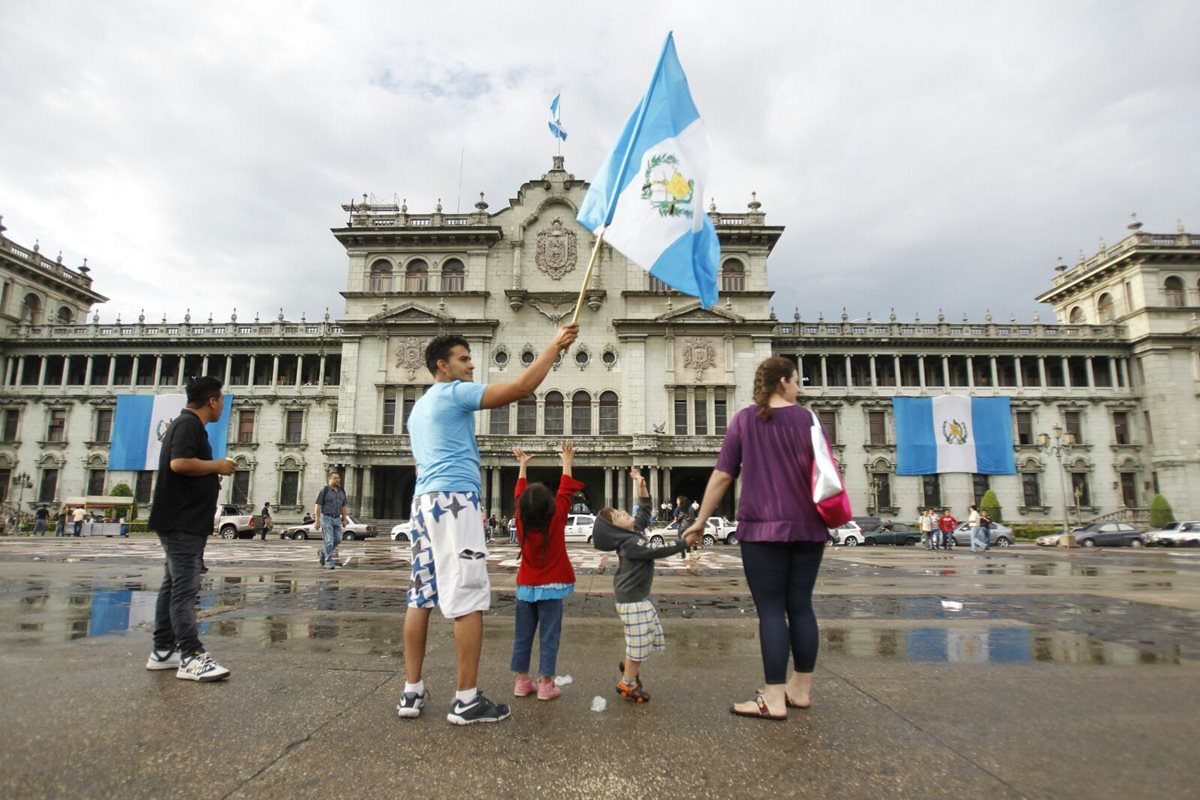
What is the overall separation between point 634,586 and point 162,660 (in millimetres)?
3024

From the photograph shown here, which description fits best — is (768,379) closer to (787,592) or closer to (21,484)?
(787,592)

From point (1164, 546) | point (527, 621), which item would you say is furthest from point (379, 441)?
point (1164, 546)

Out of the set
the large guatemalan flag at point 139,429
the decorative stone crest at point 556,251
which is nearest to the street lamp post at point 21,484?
the large guatemalan flag at point 139,429

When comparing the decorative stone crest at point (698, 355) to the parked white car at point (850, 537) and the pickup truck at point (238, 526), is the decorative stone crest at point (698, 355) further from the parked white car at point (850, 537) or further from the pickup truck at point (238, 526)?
the pickup truck at point (238, 526)

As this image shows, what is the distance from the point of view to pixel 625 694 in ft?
12.0

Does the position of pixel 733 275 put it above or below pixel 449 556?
above

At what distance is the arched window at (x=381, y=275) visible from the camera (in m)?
41.6

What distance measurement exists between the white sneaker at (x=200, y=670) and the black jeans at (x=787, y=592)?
10.4ft

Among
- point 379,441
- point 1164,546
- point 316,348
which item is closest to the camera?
point 1164,546

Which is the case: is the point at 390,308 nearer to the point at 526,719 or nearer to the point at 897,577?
the point at 897,577

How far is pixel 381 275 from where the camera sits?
41.8 metres

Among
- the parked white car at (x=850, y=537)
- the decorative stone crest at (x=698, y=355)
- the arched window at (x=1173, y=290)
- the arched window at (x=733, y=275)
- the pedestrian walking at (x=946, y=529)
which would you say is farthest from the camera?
the arched window at (x=1173, y=290)

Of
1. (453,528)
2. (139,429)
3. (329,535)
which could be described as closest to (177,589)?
(453,528)

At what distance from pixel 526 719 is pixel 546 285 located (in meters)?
38.6
